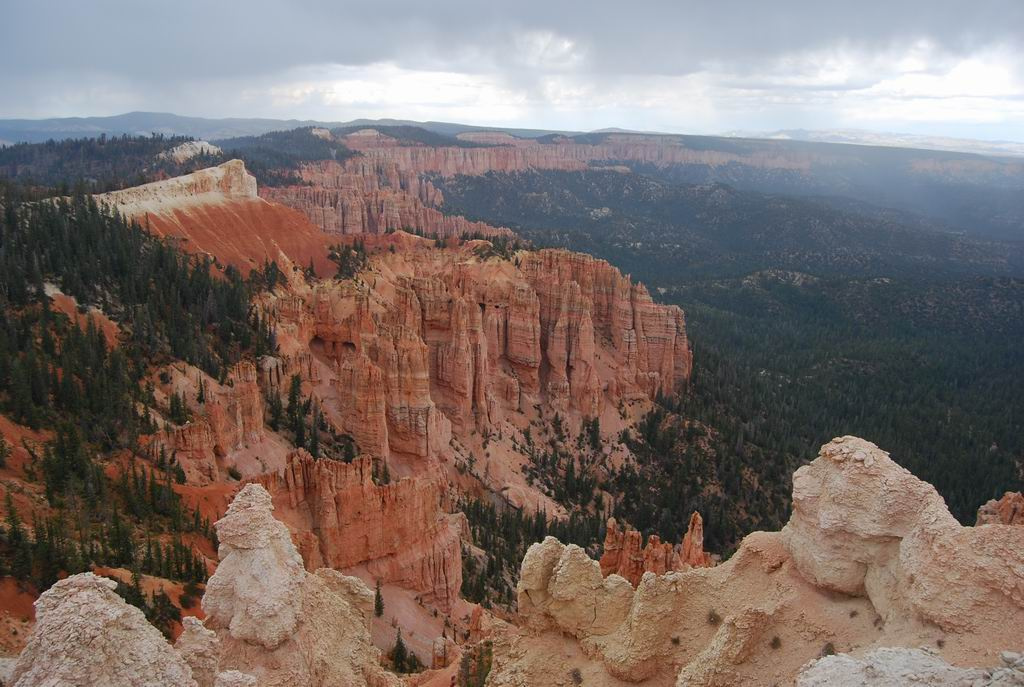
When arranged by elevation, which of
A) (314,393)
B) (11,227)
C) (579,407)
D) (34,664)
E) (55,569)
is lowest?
(579,407)

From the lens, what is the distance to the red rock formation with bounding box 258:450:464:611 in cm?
2478

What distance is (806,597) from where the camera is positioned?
40.2ft

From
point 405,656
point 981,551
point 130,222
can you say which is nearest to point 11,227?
point 130,222

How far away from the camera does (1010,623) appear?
9570mm

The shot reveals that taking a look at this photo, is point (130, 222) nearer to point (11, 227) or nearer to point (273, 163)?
point (11, 227)

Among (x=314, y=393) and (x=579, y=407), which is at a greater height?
(x=314, y=393)

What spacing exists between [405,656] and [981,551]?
15356 mm

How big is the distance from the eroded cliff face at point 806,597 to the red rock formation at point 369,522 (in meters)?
12.1

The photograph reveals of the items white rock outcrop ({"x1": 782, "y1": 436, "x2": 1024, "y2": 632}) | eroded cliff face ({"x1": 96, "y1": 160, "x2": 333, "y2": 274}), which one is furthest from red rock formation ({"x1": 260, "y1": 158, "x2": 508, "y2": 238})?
white rock outcrop ({"x1": 782, "y1": 436, "x2": 1024, "y2": 632})

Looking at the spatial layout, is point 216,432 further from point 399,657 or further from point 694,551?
point 694,551

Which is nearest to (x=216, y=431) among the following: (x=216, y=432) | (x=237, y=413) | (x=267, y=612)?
(x=216, y=432)

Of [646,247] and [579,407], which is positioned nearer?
[579,407]

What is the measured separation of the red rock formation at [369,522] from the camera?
2478 centimetres

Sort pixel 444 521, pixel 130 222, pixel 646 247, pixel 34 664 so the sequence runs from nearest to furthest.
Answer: pixel 34 664 → pixel 444 521 → pixel 130 222 → pixel 646 247
